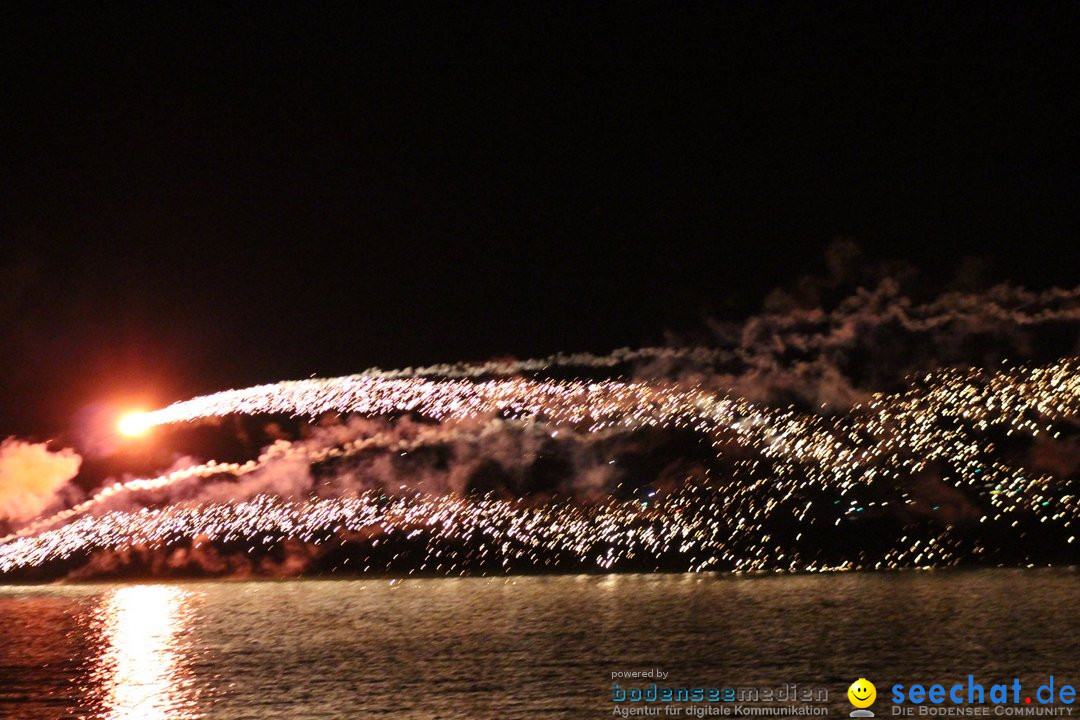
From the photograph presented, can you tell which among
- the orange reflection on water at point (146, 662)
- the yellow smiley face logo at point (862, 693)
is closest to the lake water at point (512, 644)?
the orange reflection on water at point (146, 662)

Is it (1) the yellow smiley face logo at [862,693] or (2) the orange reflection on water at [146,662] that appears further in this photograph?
(2) the orange reflection on water at [146,662]

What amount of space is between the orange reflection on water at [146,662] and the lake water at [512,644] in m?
0.06

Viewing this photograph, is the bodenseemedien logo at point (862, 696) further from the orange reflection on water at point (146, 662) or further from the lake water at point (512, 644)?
the orange reflection on water at point (146, 662)

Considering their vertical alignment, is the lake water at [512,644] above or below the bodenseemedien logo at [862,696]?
above

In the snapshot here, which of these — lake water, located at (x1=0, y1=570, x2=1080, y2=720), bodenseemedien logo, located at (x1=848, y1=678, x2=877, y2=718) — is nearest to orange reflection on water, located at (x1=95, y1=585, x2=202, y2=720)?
lake water, located at (x1=0, y1=570, x2=1080, y2=720)

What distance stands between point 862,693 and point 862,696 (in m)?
0.16

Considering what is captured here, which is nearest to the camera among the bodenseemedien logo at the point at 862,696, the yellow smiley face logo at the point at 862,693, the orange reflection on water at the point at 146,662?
the bodenseemedien logo at the point at 862,696

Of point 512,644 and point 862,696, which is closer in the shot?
point 862,696

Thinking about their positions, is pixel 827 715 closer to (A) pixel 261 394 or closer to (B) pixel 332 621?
(B) pixel 332 621

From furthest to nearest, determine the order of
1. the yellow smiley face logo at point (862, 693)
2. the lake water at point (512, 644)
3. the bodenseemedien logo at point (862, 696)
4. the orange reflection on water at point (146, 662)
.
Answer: the lake water at point (512, 644), the orange reflection on water at point (146, 662), the yellow smiley face logo at point (862, 693), the bodenseemedien logo at point (862, 696)

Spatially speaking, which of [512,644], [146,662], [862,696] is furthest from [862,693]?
[146,662]

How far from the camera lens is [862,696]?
1497cm

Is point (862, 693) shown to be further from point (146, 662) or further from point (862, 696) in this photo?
point (146, 662)

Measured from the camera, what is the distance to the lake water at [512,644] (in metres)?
16.1
